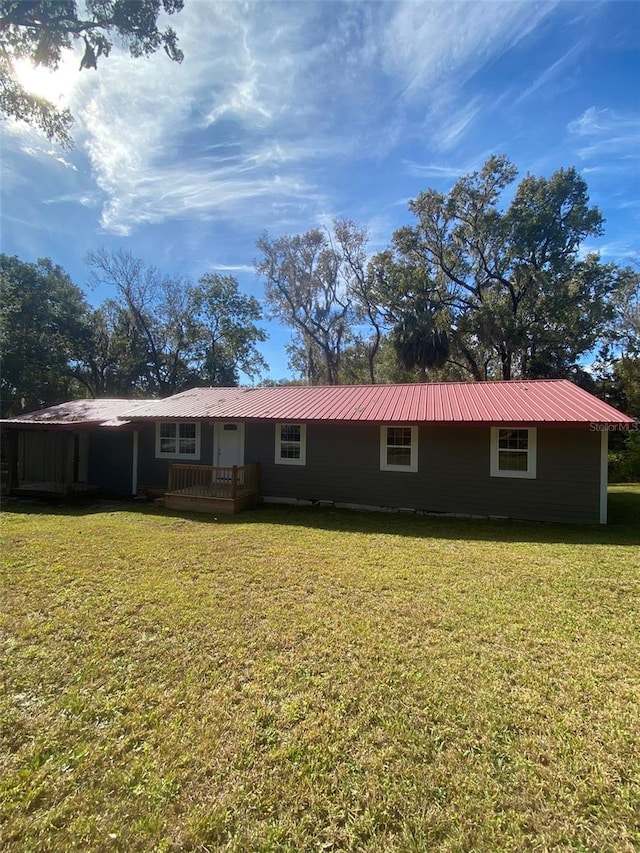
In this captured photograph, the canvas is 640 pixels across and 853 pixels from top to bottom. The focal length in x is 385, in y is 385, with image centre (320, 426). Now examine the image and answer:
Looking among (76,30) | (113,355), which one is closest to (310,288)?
(113,355)

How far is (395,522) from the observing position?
29.3 ft

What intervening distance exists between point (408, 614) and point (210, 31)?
1377cm

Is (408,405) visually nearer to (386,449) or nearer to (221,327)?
(386,449)

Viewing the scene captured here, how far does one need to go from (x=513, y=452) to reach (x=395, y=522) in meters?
3.43

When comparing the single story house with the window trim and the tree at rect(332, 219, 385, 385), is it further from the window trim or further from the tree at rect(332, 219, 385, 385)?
the tree at rect(332, 219, 385, 385)

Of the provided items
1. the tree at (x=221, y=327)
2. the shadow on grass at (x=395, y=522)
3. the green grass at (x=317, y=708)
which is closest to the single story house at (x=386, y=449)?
the shadow on grass at (x=395, y=522)

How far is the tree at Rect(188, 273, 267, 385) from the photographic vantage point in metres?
29.1

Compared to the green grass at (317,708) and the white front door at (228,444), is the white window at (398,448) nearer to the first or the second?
the white front door at (228,444)

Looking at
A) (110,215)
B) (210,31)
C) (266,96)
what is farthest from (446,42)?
(110,215)

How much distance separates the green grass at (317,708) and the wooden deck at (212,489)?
168 inches

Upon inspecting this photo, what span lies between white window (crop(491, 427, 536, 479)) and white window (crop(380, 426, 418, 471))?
6.28ft

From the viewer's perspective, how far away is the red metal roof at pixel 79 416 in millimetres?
11570

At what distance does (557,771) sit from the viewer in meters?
2.22

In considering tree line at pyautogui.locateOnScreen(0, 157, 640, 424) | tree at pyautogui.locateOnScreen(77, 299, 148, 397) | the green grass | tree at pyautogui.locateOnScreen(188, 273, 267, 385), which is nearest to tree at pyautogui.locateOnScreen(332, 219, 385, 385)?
tree line at pyautogui.locateOnScreen(0, 157, 640, 424)
